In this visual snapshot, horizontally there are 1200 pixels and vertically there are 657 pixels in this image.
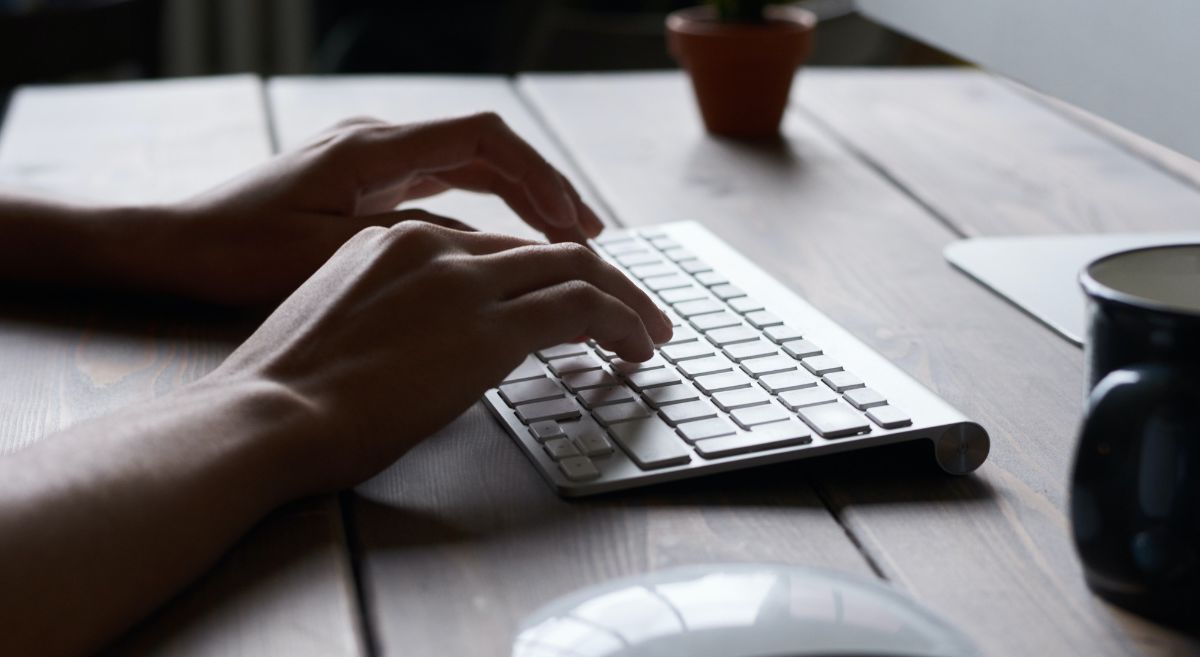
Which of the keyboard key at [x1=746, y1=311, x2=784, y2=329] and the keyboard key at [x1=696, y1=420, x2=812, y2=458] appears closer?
the keyboard key at [x1=696, y1=420, x2=812, y2=458]

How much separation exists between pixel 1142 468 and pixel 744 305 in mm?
322

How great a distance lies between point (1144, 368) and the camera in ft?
1.44

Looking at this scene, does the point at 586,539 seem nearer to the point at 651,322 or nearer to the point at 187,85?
the point at 651,322

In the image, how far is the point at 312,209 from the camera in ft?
2.70

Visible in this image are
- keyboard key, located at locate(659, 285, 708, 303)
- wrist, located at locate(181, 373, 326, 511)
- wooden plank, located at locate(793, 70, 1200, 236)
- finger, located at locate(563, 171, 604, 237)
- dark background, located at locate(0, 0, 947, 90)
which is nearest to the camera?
wrist, located at locate(181, 373, 326, 511)

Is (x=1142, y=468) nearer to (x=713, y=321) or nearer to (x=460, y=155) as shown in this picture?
(x=713, y=321)

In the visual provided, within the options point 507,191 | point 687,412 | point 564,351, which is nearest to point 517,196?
point 507,191

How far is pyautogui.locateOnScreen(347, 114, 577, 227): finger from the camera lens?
84 cm

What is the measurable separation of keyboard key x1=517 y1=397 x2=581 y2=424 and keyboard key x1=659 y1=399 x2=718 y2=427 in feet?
0.14

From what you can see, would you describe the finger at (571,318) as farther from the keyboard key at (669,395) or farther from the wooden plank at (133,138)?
the wooden plank at (133,138)

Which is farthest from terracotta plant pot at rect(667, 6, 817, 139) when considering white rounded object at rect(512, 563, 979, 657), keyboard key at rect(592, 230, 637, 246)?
white rounded object at rect(512, 563, 979, 657)

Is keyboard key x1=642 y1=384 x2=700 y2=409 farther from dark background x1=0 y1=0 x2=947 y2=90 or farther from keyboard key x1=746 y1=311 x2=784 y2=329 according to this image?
dark background x1=0 y1=0 x2=947 y2=90

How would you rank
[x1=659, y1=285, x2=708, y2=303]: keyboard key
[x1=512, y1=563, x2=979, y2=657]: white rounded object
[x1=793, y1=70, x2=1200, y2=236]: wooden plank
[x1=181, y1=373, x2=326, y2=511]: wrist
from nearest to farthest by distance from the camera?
[x1=512, y1=563, x2=979, y2=657]: white rounded object < [x1=181, y1=373, x2=326, y2=511]: wrist < [x1=659, y1=285, x2=708, y2=303]: keyboard key < [x1=793, y1=70, x2=1200, y2=236]: wooden plank

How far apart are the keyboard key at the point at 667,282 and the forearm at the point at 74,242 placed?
319 mm
